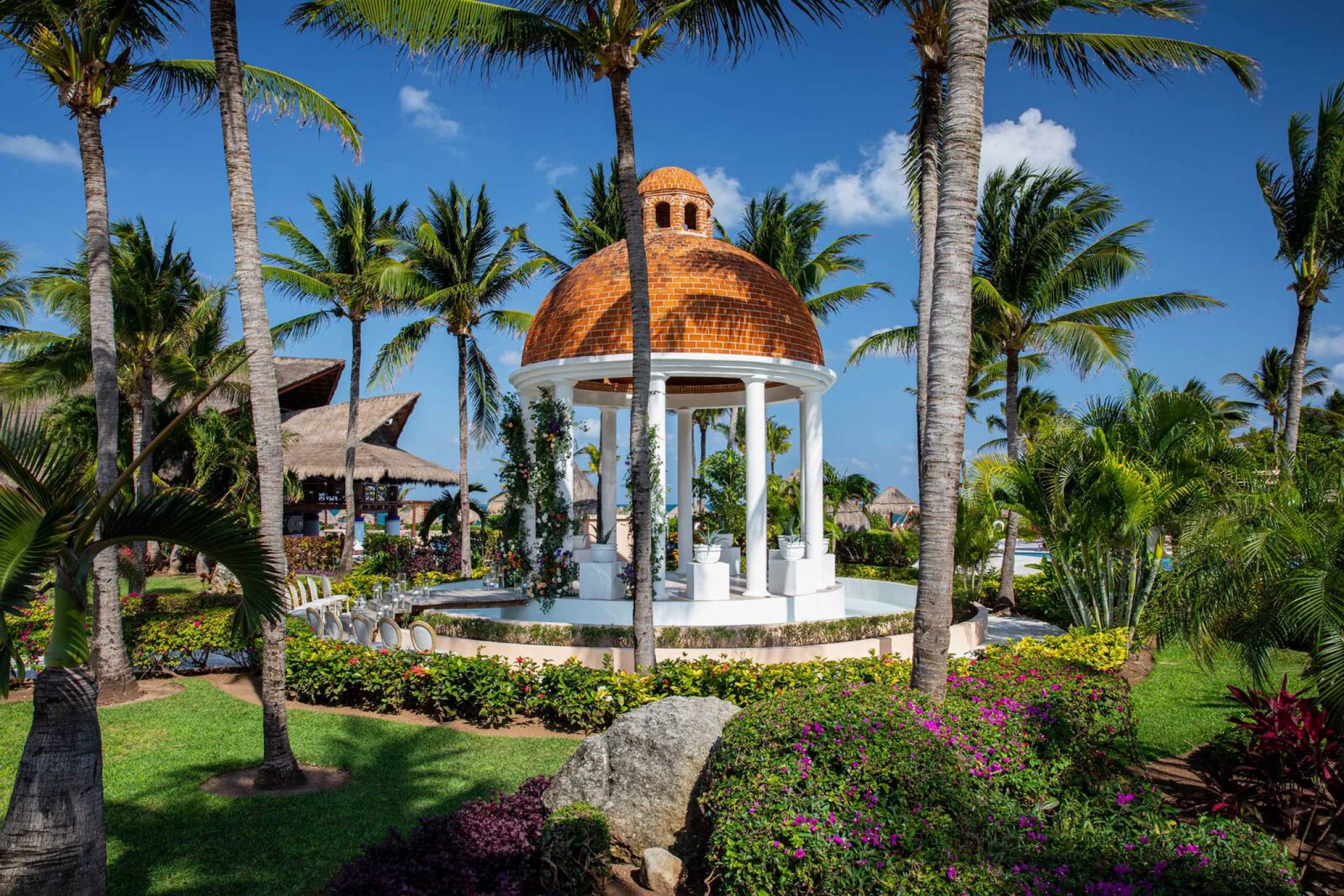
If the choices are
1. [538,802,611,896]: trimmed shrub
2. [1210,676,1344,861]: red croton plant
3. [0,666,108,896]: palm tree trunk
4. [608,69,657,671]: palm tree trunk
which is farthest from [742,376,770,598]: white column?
[0,666,108,896]: palm tree trunk

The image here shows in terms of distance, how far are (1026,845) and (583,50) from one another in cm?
1091

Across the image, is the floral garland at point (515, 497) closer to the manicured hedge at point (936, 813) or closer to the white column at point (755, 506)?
the white column at point (755, 506)

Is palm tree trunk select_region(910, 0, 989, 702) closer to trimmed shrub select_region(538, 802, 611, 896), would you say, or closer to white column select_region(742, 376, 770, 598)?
trimmed shrub select_region(538, 802, 611, 896)

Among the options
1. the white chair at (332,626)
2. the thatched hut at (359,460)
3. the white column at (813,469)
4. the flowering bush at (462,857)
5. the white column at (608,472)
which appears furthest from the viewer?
the thatched hut at (359,460)

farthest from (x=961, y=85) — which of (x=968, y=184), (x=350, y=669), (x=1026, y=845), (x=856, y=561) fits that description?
(x=856, y=561)

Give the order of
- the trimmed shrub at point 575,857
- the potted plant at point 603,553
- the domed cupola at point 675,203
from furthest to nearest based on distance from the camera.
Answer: the domed cupola at point 675,203
the potted plant at point 603,553
the trimmed shrub at point 575,857

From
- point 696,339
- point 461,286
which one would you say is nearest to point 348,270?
point 461,286

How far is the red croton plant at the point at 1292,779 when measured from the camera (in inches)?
267

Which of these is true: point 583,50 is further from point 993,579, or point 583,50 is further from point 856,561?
point 856,561

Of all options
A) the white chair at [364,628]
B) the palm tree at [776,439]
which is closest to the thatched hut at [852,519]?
the palm tree at [776,439]

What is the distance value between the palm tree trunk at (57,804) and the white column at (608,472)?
38.2 ft

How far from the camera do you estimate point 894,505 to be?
52.1 metres

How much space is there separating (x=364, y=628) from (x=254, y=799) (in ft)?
19.9

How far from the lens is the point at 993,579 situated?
25.7 meters
